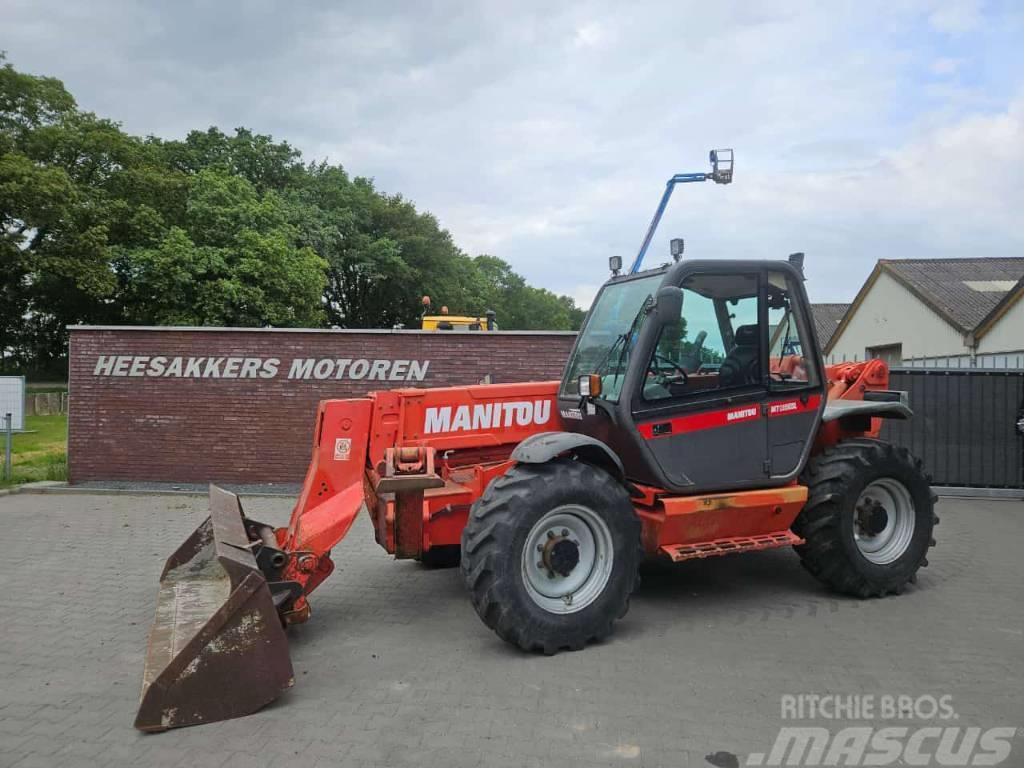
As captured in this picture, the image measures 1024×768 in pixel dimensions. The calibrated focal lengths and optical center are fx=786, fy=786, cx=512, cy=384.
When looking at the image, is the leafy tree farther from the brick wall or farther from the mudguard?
the mudguard

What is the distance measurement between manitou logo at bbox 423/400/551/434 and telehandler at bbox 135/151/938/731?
0.01 meters

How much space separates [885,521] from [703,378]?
6.64 ft

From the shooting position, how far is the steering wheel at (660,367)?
547 centimetres

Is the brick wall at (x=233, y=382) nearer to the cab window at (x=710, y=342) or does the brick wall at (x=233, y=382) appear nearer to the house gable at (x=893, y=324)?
the cab window at (x=710, y=342)

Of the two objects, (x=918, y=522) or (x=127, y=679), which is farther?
(x=918, y=522)

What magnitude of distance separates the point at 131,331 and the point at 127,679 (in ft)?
29.5

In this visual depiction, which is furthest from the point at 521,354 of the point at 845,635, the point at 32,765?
the point at 32,765

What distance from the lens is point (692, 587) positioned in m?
6.45

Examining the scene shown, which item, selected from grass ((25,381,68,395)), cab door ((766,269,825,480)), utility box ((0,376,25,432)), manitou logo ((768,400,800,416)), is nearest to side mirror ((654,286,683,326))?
cab door ((766,269,825,480))

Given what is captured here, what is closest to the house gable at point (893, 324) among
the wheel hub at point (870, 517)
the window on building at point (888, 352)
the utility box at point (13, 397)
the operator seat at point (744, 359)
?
the window on building at point (888, 352)

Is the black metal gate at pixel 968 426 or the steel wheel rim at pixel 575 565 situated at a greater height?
the black metal gate at pixel 968 426

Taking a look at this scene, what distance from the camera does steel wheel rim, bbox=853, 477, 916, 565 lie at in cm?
615

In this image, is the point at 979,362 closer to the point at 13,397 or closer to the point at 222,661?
the point at 222,661

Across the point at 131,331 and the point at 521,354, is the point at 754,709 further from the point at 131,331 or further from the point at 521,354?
the point at 131,331
